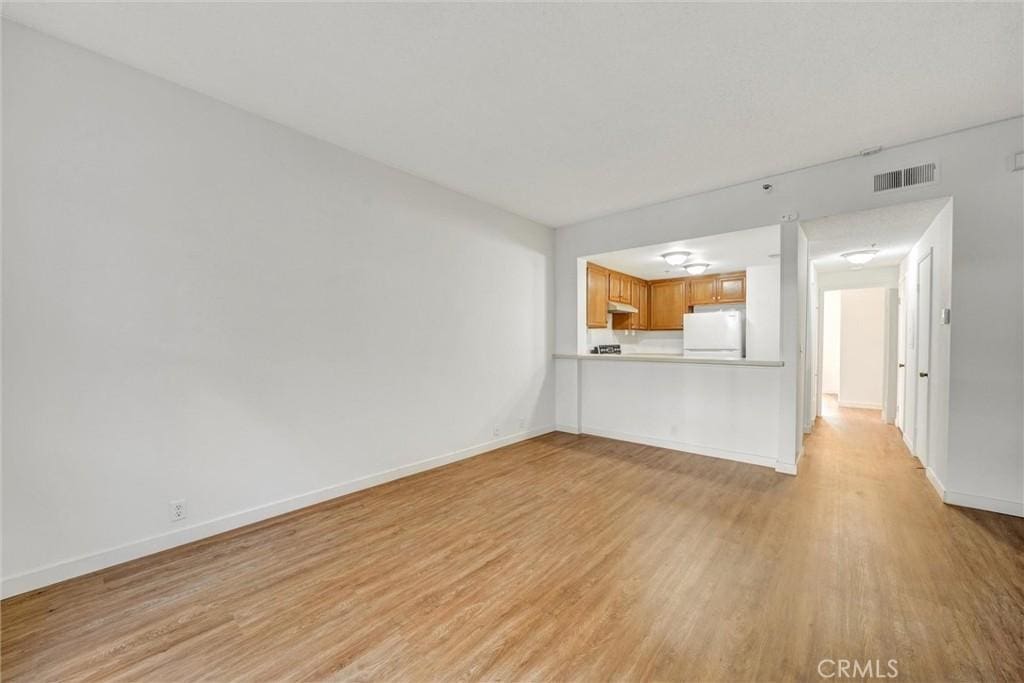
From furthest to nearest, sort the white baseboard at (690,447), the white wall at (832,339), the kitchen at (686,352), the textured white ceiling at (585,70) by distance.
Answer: the white wall at (832,339)
the kitchen at (686,352)
the white baseboard at (690,447)
the textured white ceiling at (585,70)

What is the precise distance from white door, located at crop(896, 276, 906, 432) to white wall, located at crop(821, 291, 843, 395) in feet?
11.0

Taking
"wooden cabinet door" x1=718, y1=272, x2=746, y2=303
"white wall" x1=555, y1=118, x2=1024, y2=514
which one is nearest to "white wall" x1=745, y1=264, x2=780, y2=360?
"wooden cabinet door" x1=718, y1=272, x2=746, y2=303

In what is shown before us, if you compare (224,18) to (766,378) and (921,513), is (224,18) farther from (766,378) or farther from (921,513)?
(921,513)

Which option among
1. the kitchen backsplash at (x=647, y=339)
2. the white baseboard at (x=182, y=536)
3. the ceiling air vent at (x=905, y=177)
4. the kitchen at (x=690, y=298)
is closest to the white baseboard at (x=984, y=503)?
the kitchen at (x=690, y=298)

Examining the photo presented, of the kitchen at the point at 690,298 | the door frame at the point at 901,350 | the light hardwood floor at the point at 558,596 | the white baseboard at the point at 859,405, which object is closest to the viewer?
the light hardwood floor at the point at 558,596

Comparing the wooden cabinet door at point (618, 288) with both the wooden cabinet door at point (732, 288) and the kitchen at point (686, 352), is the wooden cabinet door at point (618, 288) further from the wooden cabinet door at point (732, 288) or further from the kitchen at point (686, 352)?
the wooden cabinet door at point (732, 288)

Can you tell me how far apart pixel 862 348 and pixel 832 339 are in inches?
53.3

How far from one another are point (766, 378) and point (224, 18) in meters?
4.92

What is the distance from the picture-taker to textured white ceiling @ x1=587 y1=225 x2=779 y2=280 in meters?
4.47

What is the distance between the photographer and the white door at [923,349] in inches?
146

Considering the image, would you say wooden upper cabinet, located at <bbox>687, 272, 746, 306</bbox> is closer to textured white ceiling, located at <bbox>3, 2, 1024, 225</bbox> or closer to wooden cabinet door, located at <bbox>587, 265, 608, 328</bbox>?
wooden cabinet door, located at <bbox>587, 265, 608, 328</bbox>

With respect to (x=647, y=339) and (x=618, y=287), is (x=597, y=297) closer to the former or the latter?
(x=618, y=287)

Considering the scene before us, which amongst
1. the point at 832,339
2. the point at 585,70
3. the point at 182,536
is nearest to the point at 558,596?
the point at 182,536

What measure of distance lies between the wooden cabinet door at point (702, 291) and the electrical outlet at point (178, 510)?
7356 millimetres
